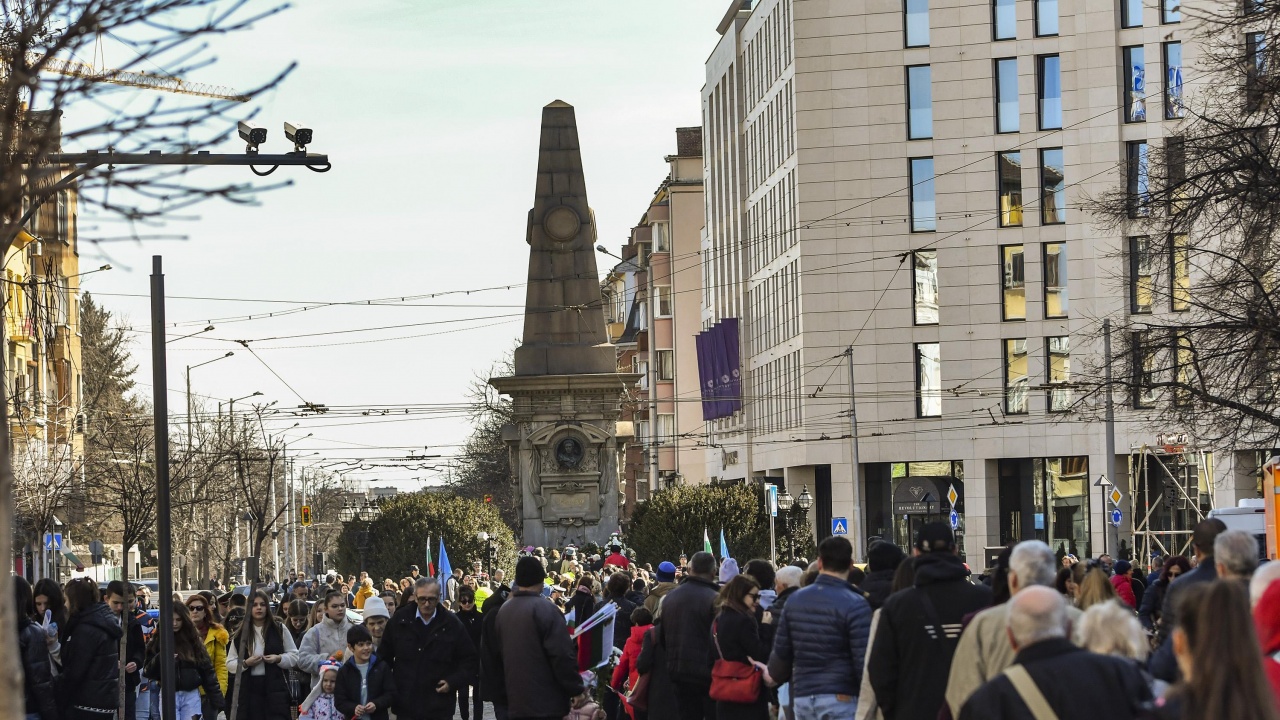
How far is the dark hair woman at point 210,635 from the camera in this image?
712 inches

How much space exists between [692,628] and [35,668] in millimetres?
4672

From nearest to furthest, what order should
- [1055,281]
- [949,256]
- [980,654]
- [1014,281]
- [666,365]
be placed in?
1. [980,654]
2. [1055,281]
3. [1014,281]
4. [949,256]
5. [666,365]

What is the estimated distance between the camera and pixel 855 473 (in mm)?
61312

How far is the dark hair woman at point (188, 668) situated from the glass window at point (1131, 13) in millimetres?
51711

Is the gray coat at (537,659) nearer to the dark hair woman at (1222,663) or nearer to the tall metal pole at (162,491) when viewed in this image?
the tall metal pole at (162,491)

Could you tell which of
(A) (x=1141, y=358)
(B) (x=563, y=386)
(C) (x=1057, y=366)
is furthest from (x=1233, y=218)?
(C) (x=1057, y=366)

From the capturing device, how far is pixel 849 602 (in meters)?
12.2

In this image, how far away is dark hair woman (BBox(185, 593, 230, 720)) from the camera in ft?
59.4

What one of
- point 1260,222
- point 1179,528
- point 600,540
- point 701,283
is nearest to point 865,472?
point 1179,528

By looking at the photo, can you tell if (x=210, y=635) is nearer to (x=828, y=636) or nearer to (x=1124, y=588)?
(x=828, y=636)

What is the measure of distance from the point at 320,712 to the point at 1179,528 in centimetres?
5054

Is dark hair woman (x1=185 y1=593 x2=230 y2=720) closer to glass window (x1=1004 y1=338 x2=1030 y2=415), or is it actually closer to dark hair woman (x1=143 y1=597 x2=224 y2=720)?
dark hair woman (x1=143 y1=597 x2=224 y2=720)

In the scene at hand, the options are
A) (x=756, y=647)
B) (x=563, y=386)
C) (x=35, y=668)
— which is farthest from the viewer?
(x=563, y=386)

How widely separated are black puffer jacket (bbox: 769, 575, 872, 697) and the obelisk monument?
112ft
